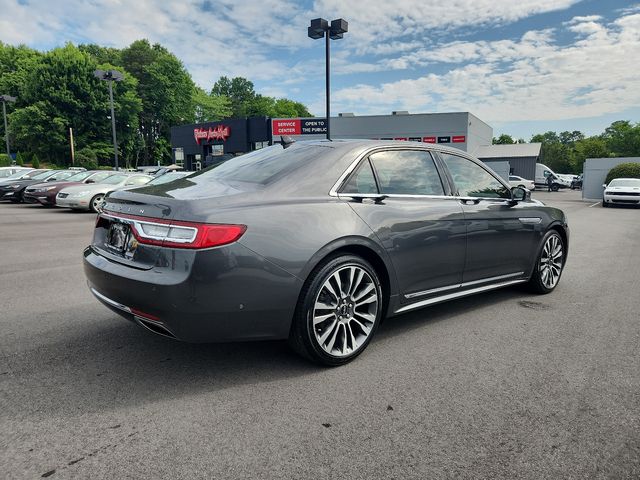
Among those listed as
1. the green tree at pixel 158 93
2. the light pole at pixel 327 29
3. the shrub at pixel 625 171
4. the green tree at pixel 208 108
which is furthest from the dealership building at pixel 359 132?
the green tree at pixel 208 108

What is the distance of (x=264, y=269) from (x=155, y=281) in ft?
2.09

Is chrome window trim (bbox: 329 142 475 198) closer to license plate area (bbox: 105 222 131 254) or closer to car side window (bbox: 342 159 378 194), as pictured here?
car side window (bbox: 342 159 378 194)

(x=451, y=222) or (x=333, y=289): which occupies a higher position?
(x=451, y=222)

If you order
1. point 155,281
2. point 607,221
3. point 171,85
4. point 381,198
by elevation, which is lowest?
point 607,221

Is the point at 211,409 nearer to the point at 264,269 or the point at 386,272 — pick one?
the point at 264,269

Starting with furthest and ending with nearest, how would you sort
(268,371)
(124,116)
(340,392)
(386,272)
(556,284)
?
(124,116)
(556,284)
(386,272)
(268,371)
(340,392)

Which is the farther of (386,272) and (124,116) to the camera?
(124,116)

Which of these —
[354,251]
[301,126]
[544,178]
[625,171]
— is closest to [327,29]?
[354,251]

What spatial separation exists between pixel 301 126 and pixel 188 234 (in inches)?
1650

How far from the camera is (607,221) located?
48.2 feet

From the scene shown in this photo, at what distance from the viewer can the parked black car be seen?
2795mm

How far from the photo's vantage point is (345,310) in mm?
3309

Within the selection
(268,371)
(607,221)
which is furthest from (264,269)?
(607,221)

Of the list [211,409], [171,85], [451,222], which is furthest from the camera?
[171,85]
